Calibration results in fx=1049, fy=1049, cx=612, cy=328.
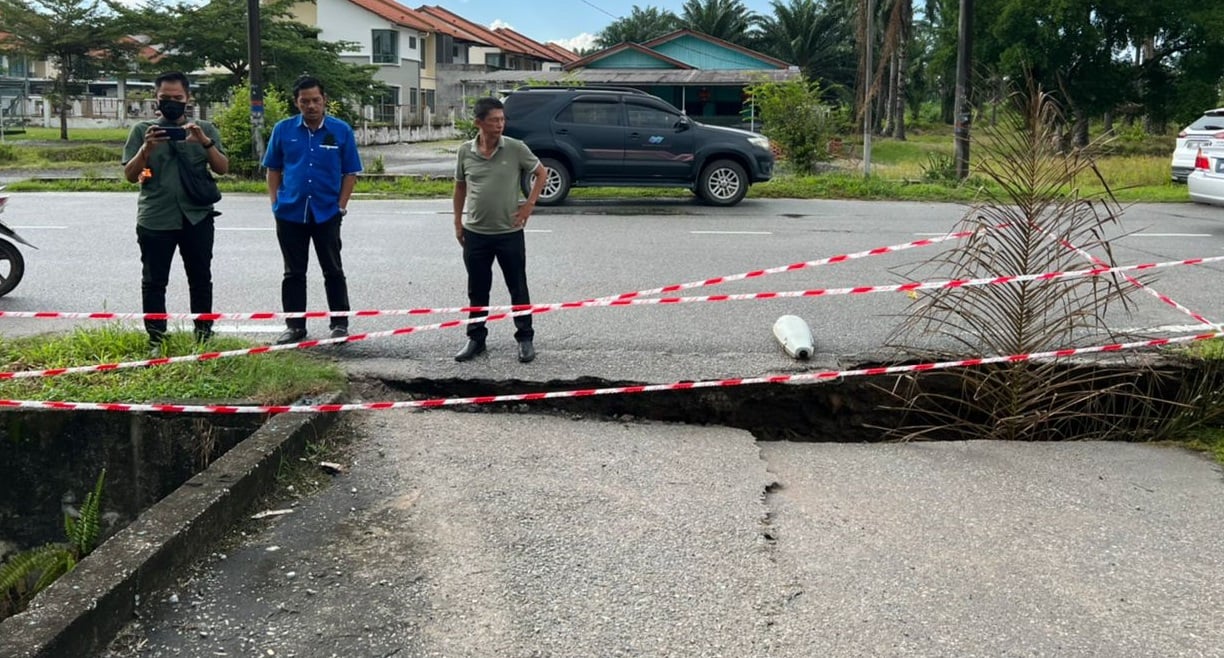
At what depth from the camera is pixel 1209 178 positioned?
13.0 m

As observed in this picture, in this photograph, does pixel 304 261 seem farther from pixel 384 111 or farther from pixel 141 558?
pixel 384 111

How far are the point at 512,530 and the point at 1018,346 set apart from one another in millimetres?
3080

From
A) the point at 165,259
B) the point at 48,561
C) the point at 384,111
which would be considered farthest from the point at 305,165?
the point at 384,111

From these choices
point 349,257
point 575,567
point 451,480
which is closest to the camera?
point 575,567

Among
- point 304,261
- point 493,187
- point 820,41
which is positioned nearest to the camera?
point 493,187

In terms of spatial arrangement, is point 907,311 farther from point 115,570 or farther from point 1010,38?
point 1010,38

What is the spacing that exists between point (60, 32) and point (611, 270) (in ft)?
123

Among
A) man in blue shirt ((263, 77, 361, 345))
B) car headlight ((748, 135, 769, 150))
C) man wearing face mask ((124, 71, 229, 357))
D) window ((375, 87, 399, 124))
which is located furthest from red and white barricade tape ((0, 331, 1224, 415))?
window ((375, 87, 399, 124))

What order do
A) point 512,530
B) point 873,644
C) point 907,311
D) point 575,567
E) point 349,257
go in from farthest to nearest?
point 349,257, point 907,311, point 512,530, point 575,567, point 873,644

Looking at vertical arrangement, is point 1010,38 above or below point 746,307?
above

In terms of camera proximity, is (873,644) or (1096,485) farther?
(1096,485)

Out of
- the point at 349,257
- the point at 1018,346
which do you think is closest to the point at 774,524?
the point at 1018,346

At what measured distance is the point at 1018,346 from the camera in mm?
5648

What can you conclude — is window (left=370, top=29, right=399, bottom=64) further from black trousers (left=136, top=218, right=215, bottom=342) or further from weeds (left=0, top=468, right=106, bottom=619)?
weeds (left=0, top=468, right=106, bottom=619)
